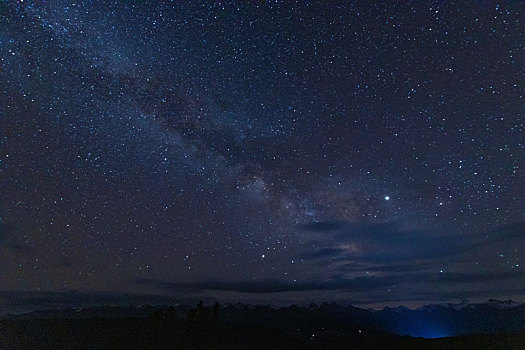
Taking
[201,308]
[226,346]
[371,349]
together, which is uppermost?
[201,308]

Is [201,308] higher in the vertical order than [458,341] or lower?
higher

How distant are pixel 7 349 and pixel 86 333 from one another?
22160 millimetres

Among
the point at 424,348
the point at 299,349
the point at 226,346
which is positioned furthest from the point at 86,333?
the point at 424,348

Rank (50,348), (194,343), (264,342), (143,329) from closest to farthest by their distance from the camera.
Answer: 1. (50,348)
2. (194,343)
3. (143,329)
4. (264,342)

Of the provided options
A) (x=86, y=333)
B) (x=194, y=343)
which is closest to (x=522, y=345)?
(x=194, y=343)

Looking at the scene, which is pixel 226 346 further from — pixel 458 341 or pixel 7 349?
pixel 458 341

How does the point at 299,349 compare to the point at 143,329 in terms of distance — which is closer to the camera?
the point at 143,329

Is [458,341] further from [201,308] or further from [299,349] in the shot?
[201,308]

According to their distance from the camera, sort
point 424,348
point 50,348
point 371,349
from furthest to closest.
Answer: point 371,349, point 424,348, point 50,348

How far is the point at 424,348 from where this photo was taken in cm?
15875

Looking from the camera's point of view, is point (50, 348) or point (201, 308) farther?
point (201, 308)

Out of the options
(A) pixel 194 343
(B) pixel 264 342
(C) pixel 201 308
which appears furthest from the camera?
(B) pixel 264 342

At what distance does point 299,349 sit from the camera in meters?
178

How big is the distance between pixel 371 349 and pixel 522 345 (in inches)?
3242
